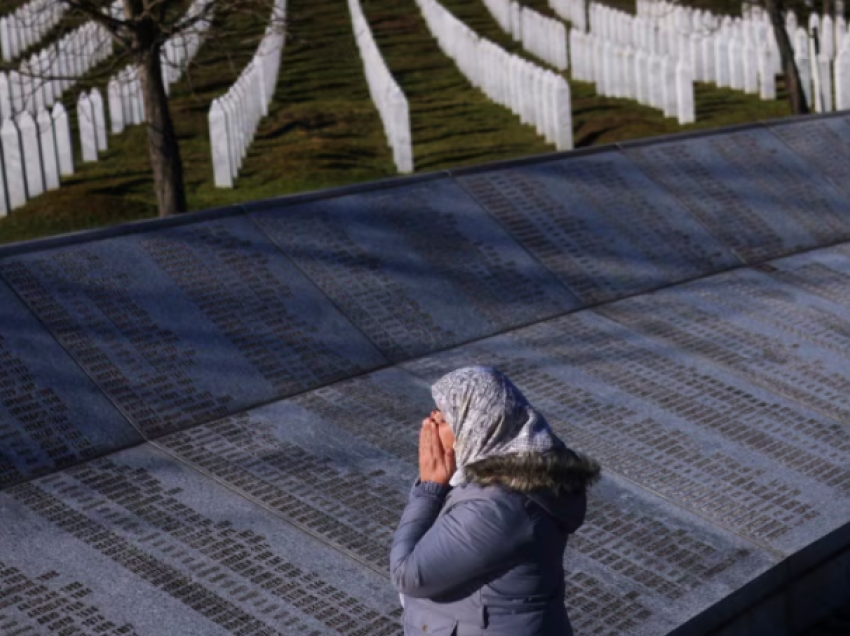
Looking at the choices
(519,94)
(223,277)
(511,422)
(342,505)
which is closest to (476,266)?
(223,277)

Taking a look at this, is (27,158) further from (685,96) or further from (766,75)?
(766,75)

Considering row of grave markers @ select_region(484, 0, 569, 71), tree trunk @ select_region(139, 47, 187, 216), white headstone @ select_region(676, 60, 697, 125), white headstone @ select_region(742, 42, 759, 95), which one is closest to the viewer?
tree trunk @ select_region(139, 47, 187, 216)

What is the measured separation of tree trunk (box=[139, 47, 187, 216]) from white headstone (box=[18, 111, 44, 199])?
3577 millimetres

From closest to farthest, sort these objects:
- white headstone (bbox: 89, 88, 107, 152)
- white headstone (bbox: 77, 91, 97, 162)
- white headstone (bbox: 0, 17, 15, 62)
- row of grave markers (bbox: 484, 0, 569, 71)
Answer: white headstone (bbox: 77, 91, 97, 162), white headstone (bbox: 89, 88, 107, 152), row of grave markers (bbox: 484, 0, 569, 71), white headstone (bbox: 0, 17, 15, 62)

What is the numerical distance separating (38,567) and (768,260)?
5.88 meters

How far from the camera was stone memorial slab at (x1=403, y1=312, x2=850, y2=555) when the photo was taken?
6.25 metres

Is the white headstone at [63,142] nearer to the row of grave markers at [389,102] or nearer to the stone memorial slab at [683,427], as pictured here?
the row of grave markers at [389,102]

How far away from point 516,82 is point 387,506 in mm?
15435

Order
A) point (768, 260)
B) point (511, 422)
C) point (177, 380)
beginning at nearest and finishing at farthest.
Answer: point (511, 422), point (177, 380), point (768, 260)

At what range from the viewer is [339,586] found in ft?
17.4

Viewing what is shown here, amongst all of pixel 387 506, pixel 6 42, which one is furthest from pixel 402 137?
pixel 6 42

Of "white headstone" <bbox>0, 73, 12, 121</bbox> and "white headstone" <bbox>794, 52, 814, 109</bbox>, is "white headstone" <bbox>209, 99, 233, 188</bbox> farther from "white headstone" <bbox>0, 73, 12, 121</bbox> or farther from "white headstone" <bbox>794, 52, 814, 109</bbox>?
"white headstone" <bbox>794, 52, 814, 109</bbox>

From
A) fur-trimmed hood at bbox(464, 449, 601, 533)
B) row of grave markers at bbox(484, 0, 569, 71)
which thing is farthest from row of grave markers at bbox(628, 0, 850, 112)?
fur-trimmed hood at bbox(464, 449, 601, 533)

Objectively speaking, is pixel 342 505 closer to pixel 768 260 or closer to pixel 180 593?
pixel 180 593
